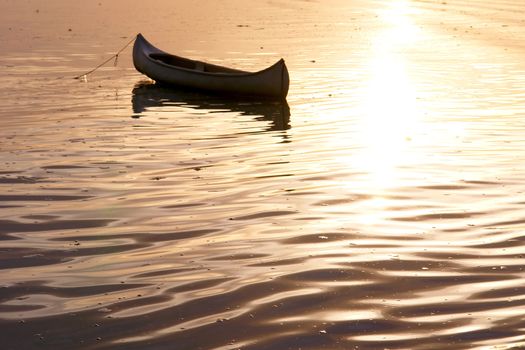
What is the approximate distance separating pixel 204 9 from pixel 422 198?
50.1 meters

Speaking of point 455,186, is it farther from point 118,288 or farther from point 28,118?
point 28,118

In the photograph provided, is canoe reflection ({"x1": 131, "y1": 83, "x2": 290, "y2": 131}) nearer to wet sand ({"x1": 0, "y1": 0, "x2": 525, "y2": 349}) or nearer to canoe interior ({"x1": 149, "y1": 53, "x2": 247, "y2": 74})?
wet sand ({"x1": 0, "y1": 0, "x2": 525, "y2": 349})

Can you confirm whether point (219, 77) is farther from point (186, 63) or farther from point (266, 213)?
point (266, 213)

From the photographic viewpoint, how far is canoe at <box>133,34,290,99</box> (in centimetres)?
2519

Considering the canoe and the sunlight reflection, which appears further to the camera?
the canoe

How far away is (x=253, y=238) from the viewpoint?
11.5 m

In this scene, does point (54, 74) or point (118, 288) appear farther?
point (54, 74)

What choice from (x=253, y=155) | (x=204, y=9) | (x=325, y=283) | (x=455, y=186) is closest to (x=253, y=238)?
(x=325, y=283)

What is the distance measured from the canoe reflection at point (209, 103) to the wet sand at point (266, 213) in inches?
5.5

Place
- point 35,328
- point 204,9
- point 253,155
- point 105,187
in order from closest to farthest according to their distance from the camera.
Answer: point 35,328 → point 105,187 → point 253,155 → point 204,9

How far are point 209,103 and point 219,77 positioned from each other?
1116mm

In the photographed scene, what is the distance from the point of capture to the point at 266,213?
12820mm

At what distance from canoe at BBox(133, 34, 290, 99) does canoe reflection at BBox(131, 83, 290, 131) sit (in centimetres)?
25

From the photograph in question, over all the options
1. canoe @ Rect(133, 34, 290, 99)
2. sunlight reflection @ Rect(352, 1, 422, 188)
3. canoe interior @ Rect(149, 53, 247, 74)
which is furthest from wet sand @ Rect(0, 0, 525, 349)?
canoe interior @ Rect(149, 53, 247, 74)
